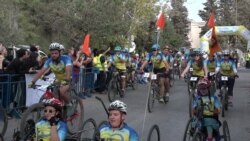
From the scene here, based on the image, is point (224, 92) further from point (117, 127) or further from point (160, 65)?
point (117, 127)

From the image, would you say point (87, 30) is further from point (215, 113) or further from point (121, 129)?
point (121, 129)

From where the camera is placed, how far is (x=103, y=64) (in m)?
19.1

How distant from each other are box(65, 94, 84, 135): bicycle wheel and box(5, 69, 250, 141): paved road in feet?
4.49

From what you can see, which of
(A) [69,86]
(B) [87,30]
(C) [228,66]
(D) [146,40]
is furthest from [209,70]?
(D) [146,40]

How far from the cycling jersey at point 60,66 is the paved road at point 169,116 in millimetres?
1606

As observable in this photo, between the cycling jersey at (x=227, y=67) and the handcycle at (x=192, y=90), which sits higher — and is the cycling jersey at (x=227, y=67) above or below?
above

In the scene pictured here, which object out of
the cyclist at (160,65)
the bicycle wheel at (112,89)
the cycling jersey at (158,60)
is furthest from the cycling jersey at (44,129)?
the bicycle wheel at (112,89)

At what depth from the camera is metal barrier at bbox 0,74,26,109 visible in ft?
39.6

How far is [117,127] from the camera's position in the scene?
18.9 feet

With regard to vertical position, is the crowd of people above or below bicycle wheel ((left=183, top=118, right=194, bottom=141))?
above

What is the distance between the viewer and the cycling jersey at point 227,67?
1439cm

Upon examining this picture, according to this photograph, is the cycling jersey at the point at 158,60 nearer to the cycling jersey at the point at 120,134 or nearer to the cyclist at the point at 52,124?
the cycling jersey at the point at 120,134

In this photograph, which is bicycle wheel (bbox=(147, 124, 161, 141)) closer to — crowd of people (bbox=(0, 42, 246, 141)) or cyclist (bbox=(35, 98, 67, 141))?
crowd of people (bbox=(0, 42, 246, 141))

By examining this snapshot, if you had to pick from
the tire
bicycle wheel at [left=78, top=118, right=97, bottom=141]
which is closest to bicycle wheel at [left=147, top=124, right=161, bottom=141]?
the tire
